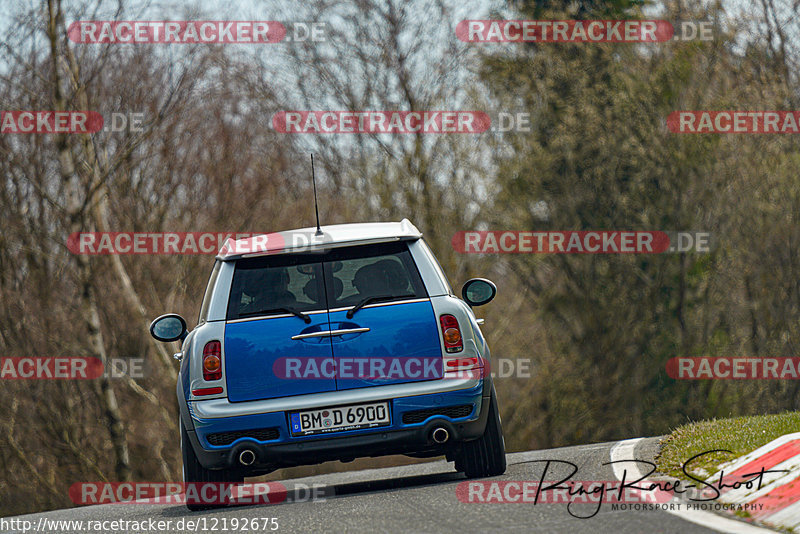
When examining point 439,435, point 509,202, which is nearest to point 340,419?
point 439,435

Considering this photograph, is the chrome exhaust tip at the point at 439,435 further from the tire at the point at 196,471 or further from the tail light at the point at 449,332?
the tire at the point at 196,471

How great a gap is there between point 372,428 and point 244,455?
2.84 feet

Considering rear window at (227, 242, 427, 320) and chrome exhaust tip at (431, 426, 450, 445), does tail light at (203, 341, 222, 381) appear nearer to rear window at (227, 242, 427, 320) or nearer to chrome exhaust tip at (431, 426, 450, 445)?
rear window at (227, 242, 427, 320)

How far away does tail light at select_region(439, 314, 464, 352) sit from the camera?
808 centimetres

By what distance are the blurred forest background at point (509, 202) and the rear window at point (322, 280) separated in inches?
778

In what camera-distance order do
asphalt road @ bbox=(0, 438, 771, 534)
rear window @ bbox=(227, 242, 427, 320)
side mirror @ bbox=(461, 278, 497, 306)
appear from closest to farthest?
asphalt road @ bbox=(0, 438, 771, 534)
rear window @ bbox=(227, 242, 427, 320)
side mirror @ bbox=(461, 278, 497, 306)

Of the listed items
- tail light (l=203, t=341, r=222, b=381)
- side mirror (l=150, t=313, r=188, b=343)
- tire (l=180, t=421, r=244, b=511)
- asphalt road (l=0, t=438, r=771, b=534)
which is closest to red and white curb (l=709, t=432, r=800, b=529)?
asphalt road (l=0, t=438, r=771, b=534)

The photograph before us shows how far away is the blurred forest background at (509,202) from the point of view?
92.2 feet

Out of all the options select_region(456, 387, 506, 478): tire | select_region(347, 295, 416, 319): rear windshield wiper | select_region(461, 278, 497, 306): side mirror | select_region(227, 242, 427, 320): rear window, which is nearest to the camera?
select_region(347, 295, 416, 319): rear windshield wiper

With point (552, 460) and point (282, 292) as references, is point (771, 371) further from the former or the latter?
point (282, 292)

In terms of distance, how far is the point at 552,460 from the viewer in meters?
10.0

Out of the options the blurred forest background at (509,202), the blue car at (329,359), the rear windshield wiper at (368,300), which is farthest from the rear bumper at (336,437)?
the blurred forest background at (509,202)

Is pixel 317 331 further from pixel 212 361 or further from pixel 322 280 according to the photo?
pixel 212 361

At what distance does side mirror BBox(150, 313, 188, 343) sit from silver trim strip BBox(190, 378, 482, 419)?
114cm
